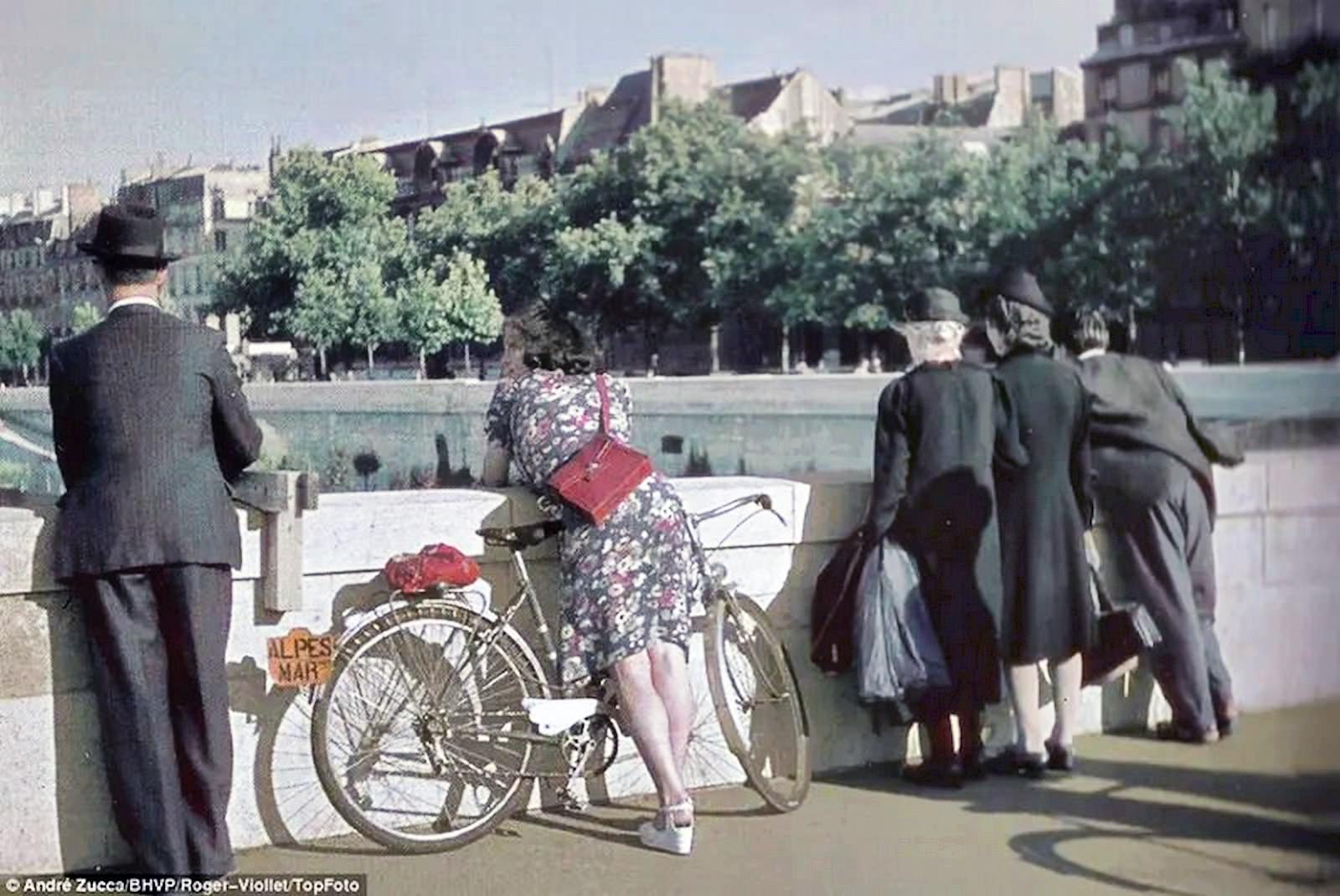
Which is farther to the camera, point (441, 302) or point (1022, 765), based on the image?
point (1022, 765)

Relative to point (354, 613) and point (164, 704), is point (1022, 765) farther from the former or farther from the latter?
point (164, 704)

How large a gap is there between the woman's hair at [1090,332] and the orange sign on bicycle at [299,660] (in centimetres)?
194

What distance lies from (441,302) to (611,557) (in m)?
0.68

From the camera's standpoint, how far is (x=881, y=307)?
15.9 feet

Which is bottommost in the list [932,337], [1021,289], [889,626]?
[889,626]

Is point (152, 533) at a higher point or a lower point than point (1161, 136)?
lower

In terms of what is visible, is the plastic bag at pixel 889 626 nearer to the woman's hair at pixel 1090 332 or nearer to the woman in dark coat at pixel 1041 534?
the woman in dark coat at pixel 1041 534

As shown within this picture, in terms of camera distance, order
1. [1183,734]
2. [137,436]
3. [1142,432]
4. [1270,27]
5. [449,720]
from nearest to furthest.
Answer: [137,436] → [449,720] → [1270,27] → [1142,432] → [1183,734]

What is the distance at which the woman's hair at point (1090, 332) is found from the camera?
505 cm

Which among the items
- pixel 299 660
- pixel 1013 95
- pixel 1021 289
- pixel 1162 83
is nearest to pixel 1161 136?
pixel 1162 83

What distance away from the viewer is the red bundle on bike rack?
4.57 m

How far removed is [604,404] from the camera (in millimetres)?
4625

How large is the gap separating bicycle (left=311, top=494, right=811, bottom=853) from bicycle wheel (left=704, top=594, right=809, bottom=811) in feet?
1.03

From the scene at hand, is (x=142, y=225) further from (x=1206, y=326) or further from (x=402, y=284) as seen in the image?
(x=1206, y=326)
